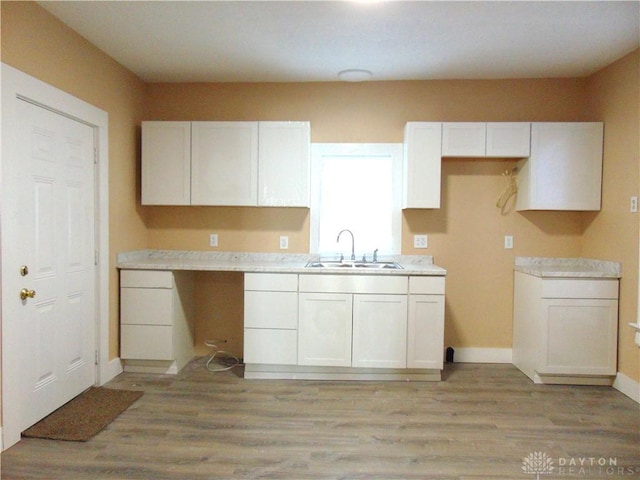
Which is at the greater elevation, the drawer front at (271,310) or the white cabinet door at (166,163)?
the white cabinet door at (166,163)

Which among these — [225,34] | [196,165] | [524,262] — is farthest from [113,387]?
[524,262]

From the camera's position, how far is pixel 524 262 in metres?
3.39

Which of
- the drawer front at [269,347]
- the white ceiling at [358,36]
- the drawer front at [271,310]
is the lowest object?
the drawer front at [269,347]

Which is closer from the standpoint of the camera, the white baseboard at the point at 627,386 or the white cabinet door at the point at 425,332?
the white baseboard at the point at 627,386

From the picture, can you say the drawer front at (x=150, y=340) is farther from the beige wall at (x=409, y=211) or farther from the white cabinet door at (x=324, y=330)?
the white cabinet door at (x=324, y=330)

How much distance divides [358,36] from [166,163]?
1.88 meters

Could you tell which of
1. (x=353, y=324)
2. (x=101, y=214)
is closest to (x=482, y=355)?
(x=353, y=324)

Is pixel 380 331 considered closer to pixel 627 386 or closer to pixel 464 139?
pixel 464 139

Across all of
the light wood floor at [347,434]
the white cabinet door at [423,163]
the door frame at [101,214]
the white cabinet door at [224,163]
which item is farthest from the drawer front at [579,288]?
the door frame at [101,214]

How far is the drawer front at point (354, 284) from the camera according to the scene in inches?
116

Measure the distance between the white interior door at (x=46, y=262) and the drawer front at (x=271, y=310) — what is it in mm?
1163

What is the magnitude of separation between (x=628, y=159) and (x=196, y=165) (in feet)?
11.2

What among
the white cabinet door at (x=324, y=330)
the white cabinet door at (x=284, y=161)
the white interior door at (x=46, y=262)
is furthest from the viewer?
the white cabinet door at (x=284, y=161)

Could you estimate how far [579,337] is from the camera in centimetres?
290
